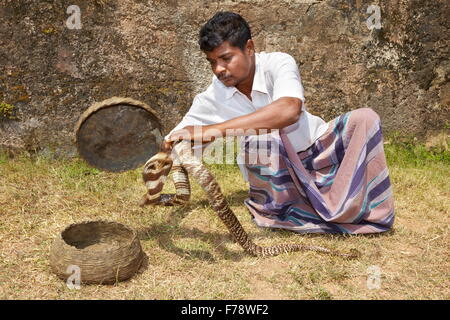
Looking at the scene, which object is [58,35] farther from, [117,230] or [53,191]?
[117,230]

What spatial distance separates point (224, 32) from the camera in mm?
3336

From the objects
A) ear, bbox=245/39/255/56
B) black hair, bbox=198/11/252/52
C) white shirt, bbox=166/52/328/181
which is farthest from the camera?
white shirt, bbox=166/52/328/181

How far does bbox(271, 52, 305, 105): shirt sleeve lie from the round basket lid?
3.69 feet

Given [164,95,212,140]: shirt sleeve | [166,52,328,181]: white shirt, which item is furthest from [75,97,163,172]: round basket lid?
[166,52,328,181]: white shirt

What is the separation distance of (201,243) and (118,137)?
1210 millimetres

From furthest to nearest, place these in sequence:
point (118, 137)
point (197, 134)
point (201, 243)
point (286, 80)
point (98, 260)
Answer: point (118, 137), point (201, 243), point (286, 80), point (197, 134), point (98, 260)

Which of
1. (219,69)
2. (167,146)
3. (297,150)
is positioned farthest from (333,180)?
(167,146)

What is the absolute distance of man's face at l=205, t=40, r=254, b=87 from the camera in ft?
11.1

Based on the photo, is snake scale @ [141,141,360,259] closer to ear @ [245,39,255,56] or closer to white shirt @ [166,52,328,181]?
white shirt @ [166,52,328,181]

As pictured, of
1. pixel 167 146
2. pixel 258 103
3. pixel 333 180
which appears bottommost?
pixel 333 180

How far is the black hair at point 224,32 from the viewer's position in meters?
3.32

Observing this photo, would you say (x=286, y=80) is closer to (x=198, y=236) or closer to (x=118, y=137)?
(x=198, y=236)

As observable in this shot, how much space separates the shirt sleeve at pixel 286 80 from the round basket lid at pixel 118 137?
112cm

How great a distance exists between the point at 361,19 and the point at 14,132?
3.69m
